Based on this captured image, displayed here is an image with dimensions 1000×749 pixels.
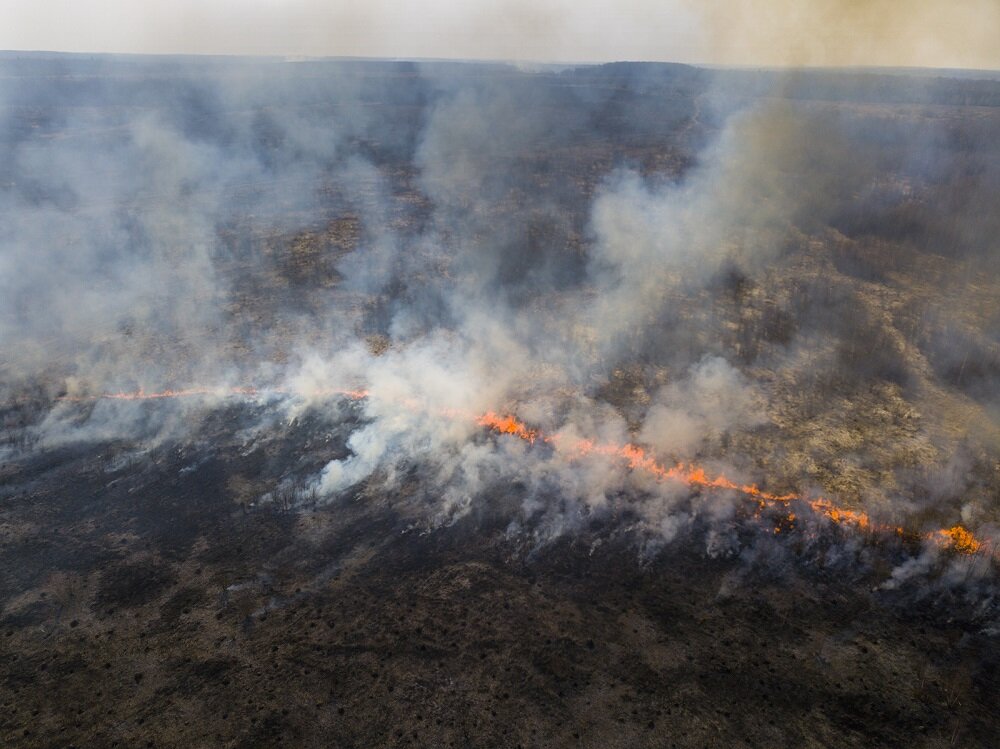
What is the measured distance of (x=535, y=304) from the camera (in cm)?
2731

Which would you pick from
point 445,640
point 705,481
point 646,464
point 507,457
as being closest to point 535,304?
point 507,457

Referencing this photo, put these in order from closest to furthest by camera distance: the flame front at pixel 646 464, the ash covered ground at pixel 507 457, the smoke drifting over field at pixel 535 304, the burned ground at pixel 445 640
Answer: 1. the burned ground at pixel 445 640
2. the ash covered ground at pixel 507 457
3. the flame front at pixel 646 464
4. the smoke drifting over field at pixel 535 304

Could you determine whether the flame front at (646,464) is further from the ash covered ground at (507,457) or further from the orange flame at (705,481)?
the ash covered ground at (507,457)

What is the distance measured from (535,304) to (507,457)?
1075 cm

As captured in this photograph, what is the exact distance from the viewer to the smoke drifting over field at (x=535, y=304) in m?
17.8

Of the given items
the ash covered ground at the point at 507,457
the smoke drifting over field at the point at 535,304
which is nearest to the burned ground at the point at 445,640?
the ash covered ground at the point at 507,457

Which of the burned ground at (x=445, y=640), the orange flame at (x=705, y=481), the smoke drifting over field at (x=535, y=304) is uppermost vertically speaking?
the smoke drifting over field at (x=535, y=304)

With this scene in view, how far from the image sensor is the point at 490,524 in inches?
622

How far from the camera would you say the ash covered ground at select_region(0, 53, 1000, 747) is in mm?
11617

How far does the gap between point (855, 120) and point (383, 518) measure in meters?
53.2

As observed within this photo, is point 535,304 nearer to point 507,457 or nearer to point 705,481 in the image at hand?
point 507,457

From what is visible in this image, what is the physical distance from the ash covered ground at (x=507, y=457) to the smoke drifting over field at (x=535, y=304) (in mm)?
167

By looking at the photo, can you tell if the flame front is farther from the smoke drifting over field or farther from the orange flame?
the smoke drifting over field

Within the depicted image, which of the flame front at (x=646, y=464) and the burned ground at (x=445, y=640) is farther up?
the flame front at (x=646, y=464)
